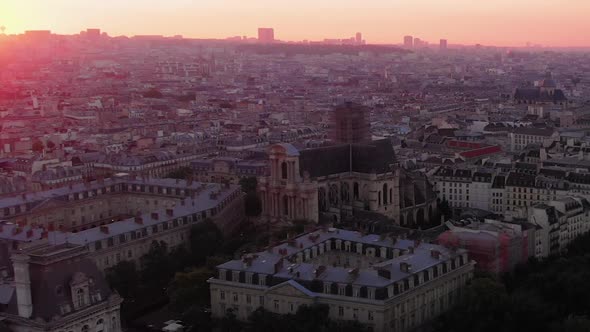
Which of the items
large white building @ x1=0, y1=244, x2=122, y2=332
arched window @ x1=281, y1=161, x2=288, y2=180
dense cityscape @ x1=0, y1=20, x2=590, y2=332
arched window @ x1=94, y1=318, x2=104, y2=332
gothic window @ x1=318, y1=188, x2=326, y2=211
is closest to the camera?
large white building @ x1=0, y1=244, x2=122, y2=332

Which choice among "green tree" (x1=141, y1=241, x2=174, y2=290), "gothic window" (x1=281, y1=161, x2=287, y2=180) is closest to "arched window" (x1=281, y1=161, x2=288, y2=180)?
"gothic window" (x1=281, y1=161, x2=287, y2=180)

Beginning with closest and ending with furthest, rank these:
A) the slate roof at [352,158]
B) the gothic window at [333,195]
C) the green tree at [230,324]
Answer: the green tree at [230,324] < the slate roof at [352,158] < the gothic window at [333,195]

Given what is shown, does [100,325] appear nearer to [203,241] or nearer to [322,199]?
[203,241]

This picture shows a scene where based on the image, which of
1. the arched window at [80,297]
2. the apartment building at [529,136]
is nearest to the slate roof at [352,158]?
the arched window at [80,297]

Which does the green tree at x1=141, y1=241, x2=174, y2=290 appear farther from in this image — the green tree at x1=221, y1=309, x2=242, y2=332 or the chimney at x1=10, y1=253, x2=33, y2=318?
the chimney at x1=10, y1=253, x2=33, y2=318

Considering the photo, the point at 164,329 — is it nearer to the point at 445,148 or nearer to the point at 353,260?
the point at 353,260

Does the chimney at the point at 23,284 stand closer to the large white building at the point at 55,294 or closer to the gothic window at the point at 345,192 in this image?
the large white building at the point at 55,294
